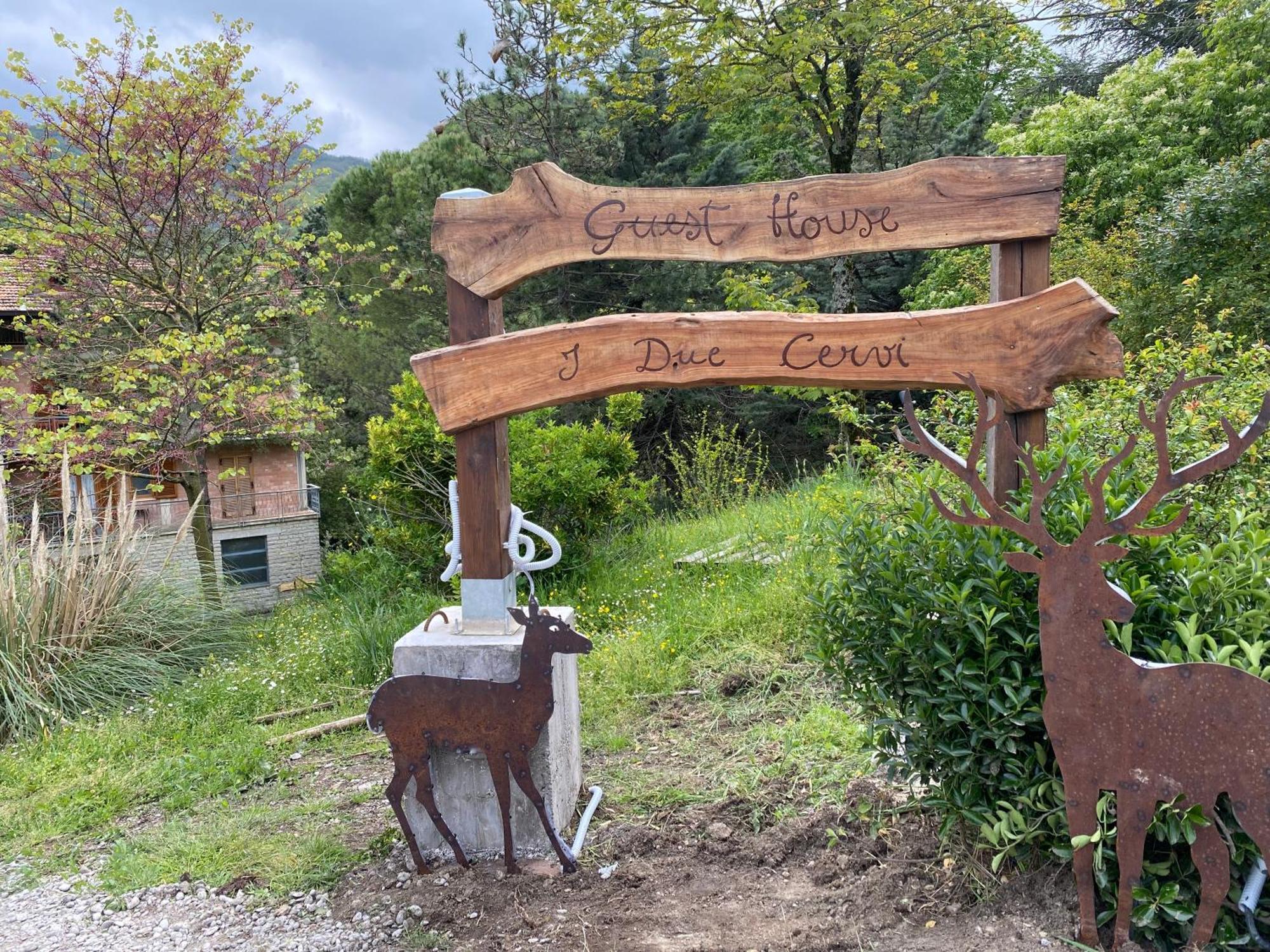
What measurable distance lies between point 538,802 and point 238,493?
58.7 ft

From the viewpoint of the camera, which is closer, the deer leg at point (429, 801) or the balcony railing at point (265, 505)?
the deer leg at point (429, 801)

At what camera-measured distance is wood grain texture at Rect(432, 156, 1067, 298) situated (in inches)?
108

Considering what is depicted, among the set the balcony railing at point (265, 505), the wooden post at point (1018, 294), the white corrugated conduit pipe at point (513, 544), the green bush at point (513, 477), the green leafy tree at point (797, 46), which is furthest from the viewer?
the balcony railing at point (265, 505)

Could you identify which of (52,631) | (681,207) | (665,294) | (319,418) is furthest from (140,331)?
(681,207)

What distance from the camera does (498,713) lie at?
2887mm

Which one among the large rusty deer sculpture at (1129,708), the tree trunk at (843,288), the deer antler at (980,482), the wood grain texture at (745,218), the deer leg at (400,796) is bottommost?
the deer leg at (400,796)

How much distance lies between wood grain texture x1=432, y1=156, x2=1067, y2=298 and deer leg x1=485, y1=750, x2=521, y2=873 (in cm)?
170

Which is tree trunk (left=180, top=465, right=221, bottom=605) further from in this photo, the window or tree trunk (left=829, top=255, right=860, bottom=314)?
the window

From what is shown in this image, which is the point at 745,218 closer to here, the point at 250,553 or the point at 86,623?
the point at 86,623

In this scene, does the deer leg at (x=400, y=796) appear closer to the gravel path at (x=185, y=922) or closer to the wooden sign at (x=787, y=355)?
the gravel path at (x=185, y=922)

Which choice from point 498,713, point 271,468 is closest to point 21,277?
point 498,713

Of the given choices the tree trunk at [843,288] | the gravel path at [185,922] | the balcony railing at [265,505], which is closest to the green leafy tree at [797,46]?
the tree trunk at [843,288]

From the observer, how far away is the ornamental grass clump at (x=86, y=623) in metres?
4.84

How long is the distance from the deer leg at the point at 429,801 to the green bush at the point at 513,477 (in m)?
3.64
